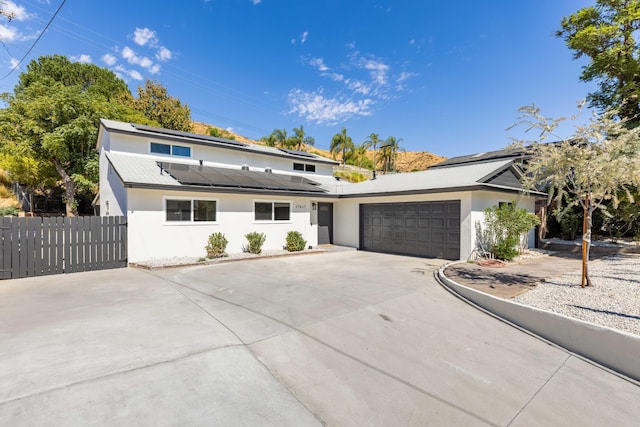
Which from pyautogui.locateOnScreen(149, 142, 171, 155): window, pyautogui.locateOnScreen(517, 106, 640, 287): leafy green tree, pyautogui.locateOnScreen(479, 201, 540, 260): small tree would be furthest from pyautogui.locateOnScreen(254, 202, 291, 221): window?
pyautogui.locateOnScreen(517, 106, 640, 287): leafy green tree

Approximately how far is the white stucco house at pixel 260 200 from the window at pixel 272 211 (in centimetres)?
5

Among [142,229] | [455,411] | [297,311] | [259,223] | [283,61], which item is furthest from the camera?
[283,61]

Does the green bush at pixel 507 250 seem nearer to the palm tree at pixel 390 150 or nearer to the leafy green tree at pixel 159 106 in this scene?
the leafy green tree at pixel 159 106

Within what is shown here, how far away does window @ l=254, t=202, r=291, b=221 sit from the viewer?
12750mm

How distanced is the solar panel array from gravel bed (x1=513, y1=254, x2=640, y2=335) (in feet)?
31.8

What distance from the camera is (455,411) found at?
276 centimetres

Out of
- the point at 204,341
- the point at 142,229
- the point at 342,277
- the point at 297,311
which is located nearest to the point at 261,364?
the point at 204,341

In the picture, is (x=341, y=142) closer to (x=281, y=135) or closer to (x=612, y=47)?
(x=281, y=135)

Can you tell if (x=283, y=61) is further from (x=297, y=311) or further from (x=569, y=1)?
(x=297, y=311)

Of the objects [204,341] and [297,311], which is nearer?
[204,341]

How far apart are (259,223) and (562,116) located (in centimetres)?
1064

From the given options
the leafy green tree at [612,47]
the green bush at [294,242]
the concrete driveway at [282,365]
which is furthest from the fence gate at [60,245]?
the leafy green tree at [612,47]

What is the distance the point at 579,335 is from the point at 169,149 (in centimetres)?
1566

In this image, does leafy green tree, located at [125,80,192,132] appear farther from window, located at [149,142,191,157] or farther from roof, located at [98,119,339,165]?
window, located at [149,142,191,157]
